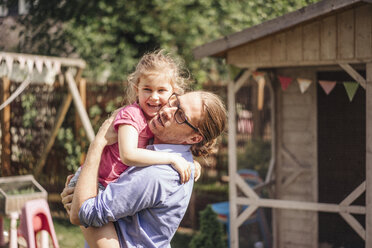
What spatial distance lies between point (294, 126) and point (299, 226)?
133 cm

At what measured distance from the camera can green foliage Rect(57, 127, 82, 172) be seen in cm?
763

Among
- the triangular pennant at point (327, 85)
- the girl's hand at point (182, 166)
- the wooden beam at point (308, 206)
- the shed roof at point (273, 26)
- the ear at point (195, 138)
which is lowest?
the wooden beam at point (308, 206)

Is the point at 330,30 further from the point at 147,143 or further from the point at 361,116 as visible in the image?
the point at 147,143

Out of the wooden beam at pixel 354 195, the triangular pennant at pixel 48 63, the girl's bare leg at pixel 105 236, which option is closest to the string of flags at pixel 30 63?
the triangular pennant at pixel 48 63

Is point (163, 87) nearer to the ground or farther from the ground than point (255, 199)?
farther from the ground

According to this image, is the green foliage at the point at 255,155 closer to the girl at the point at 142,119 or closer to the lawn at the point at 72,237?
the lawn at the point at 72,237

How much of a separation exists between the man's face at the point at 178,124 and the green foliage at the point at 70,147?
5.92 m

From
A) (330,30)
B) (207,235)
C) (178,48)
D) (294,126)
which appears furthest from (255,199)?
(178,48)

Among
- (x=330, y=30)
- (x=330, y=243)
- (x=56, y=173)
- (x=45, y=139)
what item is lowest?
(x=330, y=243)

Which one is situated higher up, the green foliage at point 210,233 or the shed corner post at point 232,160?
the shed corner post at point 232,160

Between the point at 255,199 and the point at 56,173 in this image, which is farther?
the point at 56,173

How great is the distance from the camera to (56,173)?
794 cm

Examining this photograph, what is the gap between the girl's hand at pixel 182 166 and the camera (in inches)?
72.3

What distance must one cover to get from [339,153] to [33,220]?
352 centimetres
